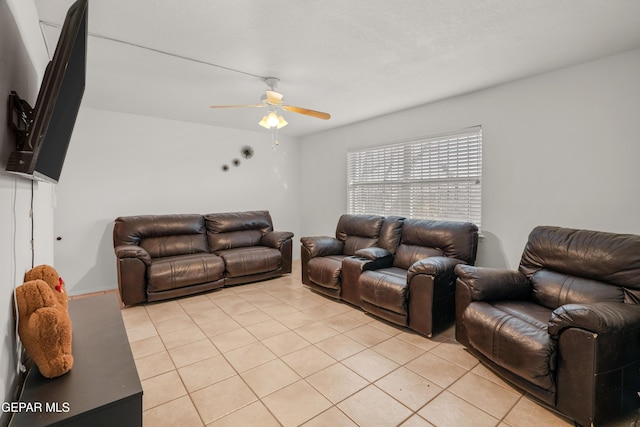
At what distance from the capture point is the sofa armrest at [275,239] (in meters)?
4.52

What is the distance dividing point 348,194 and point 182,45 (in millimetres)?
3210

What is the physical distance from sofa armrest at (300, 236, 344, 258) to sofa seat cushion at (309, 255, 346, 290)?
0.09m

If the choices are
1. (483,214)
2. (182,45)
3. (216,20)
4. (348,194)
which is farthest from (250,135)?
(483,214)

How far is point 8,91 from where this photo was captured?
3.70 feet

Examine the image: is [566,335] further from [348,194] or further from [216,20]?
[348,194]

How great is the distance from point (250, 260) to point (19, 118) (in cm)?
311

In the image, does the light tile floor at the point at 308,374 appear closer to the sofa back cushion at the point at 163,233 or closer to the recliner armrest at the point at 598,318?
the recliner armrest at the point at 598,318

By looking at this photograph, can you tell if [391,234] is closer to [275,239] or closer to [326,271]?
[326,271]

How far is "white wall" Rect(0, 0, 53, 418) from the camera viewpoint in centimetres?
108

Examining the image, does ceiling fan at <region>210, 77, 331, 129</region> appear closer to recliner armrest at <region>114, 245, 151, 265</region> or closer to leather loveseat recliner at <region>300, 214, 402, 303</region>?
leather loveseat recliner at <region>300, 214, 402, 303</region>

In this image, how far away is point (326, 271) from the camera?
140 inches

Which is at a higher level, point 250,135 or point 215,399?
point 250,135

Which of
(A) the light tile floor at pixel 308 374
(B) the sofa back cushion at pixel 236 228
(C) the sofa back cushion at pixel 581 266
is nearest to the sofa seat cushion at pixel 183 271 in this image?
(A) the light tile floor at pixel 308 374

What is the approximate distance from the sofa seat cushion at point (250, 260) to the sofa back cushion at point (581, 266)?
3071mm
